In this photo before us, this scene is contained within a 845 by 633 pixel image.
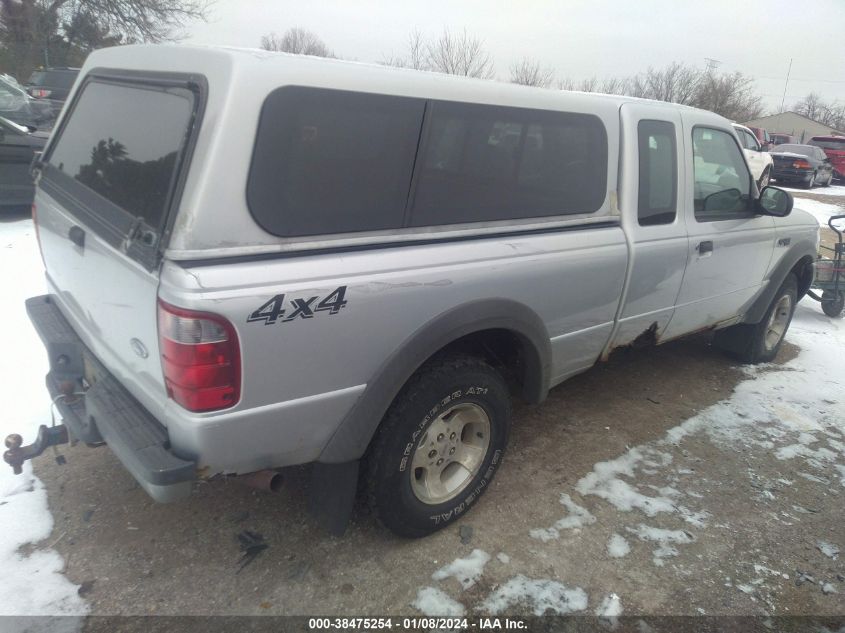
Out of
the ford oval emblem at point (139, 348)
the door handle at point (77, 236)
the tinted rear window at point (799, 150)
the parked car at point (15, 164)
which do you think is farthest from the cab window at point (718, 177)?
the tinted rear window at point (799, 150)

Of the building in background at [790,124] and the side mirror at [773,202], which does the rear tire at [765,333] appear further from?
the building in background at [790,124]

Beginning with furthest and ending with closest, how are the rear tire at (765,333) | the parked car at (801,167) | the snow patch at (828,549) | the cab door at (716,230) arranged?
the parked car at (801,167) → the rear tire at (765,333) → the cab door at (716,230) → the snow patch at (828,549)

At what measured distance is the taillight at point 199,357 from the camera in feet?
6.11

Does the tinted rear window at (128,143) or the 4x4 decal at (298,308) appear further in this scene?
the tinted rear window at (128,143)

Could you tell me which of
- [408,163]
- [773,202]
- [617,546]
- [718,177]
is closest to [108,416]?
[408,163]

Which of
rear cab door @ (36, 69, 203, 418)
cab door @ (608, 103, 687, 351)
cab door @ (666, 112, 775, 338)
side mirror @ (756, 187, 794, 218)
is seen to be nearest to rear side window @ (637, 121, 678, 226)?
cab door @ (608, 103, 687, 351)

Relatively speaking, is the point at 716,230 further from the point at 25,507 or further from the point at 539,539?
the point at 25,507

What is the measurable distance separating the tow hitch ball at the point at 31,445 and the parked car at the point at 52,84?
16.8 m

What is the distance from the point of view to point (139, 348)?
2.16 meters

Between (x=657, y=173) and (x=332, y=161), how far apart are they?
7.04 feet

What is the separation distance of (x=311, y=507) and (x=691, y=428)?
8.86 ft

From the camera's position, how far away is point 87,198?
2518 millimetres

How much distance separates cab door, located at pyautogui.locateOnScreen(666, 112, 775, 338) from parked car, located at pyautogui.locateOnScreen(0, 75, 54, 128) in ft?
37.8

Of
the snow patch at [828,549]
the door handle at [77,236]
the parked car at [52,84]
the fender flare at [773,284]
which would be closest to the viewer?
the door handle at [77,236]
